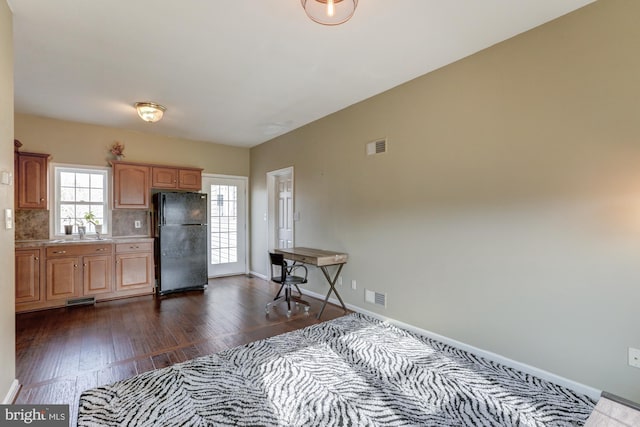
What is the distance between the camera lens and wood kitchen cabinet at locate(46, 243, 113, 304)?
13.4 feet

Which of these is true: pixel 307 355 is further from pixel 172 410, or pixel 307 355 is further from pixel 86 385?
pixel 86 385

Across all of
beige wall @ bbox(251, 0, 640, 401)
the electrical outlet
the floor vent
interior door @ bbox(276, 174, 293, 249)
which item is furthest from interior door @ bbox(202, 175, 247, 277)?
the electrical outlet

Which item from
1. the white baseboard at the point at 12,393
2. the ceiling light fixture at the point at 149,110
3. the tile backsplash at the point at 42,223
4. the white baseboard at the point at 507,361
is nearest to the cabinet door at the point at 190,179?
the tile backsplash at the point at 42,223

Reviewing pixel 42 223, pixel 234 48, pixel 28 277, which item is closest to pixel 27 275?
pixel 28 277

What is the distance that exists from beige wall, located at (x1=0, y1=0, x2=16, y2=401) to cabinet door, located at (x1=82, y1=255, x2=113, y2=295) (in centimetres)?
240

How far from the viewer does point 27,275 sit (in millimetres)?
3904

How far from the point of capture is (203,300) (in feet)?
14.8

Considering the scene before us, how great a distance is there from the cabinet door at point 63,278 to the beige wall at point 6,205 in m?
2.35

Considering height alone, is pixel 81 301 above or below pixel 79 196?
below

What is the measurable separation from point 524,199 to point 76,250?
546 centimetres

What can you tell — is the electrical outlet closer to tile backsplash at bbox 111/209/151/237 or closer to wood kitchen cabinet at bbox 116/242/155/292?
wood kitchen cabinet at bbox 116/242/155/292

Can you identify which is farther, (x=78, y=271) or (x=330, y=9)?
(x=78, y=271)

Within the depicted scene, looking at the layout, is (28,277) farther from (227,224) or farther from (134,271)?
(227,224)

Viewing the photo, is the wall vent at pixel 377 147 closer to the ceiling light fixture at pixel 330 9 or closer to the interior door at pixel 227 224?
the ceiling light fixture at pixel 330 9
